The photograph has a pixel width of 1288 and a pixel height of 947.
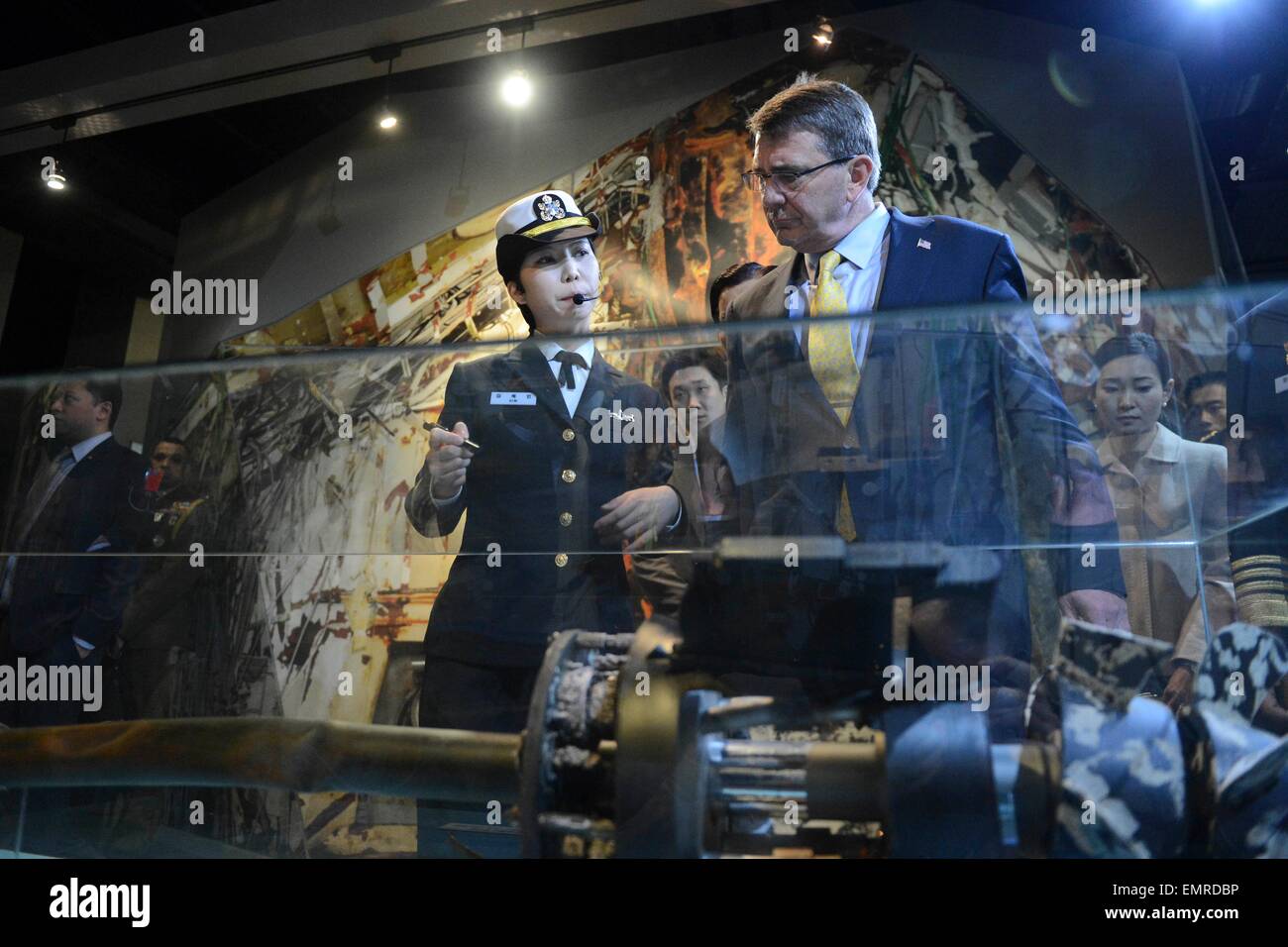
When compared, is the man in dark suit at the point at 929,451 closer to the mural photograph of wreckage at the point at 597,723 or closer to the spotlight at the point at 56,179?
the mural photograph of wreckage at the point at 597,723

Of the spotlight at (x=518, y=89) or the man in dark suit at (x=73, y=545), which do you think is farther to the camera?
the spotlight at (x=518, y=89)

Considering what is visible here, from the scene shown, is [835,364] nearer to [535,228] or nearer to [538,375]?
[538,375]

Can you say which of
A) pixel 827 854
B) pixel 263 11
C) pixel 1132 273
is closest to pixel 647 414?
pixel 827 854

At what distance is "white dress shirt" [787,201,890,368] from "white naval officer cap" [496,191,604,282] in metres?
0.51

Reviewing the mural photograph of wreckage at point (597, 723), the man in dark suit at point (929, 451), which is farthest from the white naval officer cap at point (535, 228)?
the man in dark suit at point (929, 451)

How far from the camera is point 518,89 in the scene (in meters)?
3.31

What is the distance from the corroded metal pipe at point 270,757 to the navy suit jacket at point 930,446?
347 mm

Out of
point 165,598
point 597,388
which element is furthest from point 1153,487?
point 165,598

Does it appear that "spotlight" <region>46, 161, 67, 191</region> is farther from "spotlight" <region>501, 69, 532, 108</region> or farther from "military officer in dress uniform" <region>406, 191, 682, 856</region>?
"military officer in dress uniform" <region>406, 191, 682, 856</region>

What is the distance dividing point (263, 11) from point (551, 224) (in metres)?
2.26

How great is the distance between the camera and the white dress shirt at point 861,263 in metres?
1.33

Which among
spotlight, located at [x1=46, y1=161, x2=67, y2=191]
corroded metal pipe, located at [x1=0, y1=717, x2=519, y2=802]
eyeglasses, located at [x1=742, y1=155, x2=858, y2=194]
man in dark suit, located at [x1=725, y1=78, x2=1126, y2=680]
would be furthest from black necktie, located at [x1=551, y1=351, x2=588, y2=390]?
spotlight, located at [x1=46, y1=161, x2=67, y2=191]

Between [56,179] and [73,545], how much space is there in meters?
3.40
